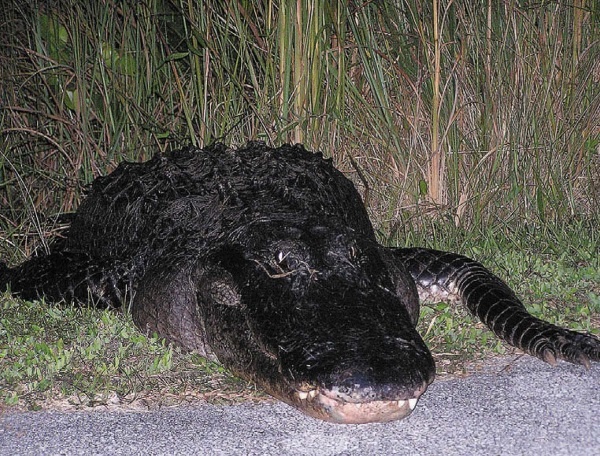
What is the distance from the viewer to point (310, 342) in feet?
10.7

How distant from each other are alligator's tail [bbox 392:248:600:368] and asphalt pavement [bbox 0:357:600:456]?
0.67 ft

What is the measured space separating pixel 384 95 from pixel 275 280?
8.71 ft

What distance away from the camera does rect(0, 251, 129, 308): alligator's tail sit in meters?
4.73

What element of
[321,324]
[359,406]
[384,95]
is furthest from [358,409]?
[384,95]

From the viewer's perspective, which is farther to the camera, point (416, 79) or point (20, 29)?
point (20, 29)

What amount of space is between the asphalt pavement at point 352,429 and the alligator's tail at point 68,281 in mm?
1342

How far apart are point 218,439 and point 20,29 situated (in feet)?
14.6

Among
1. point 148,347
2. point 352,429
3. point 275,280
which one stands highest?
point 275,280

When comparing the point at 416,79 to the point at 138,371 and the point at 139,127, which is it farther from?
the point at 138,371

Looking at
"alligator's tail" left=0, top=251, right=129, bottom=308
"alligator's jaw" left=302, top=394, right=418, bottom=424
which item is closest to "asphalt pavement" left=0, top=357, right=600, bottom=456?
"alligator's jaw" left=302, top=394, right=418, bottom=424

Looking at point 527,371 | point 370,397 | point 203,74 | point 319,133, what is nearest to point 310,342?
point 370,397

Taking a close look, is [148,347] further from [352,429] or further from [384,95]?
[384,95]

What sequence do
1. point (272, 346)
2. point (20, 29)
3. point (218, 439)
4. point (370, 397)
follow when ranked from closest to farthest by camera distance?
point (370, 397) < point (218, 439) < point (272, 346) < point (20, 29)

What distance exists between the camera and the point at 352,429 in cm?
314
